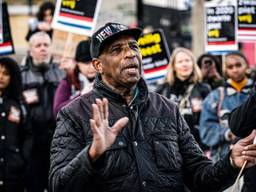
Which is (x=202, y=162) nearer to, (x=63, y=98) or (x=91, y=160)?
(x=91, y=160)

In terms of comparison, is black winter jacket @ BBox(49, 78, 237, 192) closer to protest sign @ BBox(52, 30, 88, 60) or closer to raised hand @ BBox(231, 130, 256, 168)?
raised hand @ BBox(231, 130, 256, 168)

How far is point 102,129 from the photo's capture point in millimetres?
4383

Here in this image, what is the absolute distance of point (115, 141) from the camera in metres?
4.71

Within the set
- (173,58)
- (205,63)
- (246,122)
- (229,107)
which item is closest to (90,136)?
(246,122)

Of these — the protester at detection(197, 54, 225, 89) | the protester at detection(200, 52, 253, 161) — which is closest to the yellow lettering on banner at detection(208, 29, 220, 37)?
the protester at detection(197, 54, 225, 89)

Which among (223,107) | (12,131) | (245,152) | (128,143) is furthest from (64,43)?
(245,152)

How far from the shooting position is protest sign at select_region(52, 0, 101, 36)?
9.45m

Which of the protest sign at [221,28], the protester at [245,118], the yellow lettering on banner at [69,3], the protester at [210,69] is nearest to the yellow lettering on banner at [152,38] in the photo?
the protest sign at [221,28]

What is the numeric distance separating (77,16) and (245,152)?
5.24 meters

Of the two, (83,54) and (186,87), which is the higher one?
(83,54)

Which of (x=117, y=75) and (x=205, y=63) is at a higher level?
(x=117, y=75)

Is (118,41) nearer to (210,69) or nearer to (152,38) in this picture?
(152,38)

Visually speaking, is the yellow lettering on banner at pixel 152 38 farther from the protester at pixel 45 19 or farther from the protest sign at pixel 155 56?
the protester at pixel 45 19

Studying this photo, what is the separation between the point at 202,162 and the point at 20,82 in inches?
174
